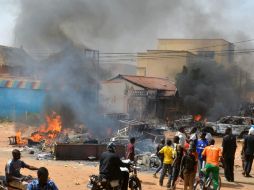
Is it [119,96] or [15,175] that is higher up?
[119,96]

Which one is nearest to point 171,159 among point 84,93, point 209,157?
point 209,157

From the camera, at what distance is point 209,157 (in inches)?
425

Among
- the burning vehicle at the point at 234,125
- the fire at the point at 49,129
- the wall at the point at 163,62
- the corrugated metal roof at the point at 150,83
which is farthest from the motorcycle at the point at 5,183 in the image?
the wall at the point at 163,62

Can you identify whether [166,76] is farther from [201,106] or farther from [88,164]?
[88,164]

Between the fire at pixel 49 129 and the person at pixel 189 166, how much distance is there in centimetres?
1443

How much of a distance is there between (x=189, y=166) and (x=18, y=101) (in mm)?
31158

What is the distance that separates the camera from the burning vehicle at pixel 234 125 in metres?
28.4

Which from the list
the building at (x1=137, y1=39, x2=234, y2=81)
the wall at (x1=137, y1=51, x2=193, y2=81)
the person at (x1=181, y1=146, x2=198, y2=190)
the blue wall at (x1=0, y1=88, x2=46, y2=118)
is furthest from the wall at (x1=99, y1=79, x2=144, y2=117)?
the person at (x1=181, y1=146, x2=198, y2=190)

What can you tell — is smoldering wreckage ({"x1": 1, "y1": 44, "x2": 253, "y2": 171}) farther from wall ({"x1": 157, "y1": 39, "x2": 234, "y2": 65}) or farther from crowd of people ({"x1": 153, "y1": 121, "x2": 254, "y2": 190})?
wall ({"x1": 157, "y1": 39, "x2": 234, "y2": 65})

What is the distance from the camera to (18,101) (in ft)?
131

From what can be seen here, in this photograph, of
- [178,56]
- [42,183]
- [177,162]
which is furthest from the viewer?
[178,56]

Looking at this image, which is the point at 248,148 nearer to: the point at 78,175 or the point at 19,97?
the point at 78,175

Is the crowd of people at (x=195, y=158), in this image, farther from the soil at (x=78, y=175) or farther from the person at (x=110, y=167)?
the person at (x=110, y=167)

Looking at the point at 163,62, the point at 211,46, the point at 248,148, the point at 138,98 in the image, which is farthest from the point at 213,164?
the point at 211,46
